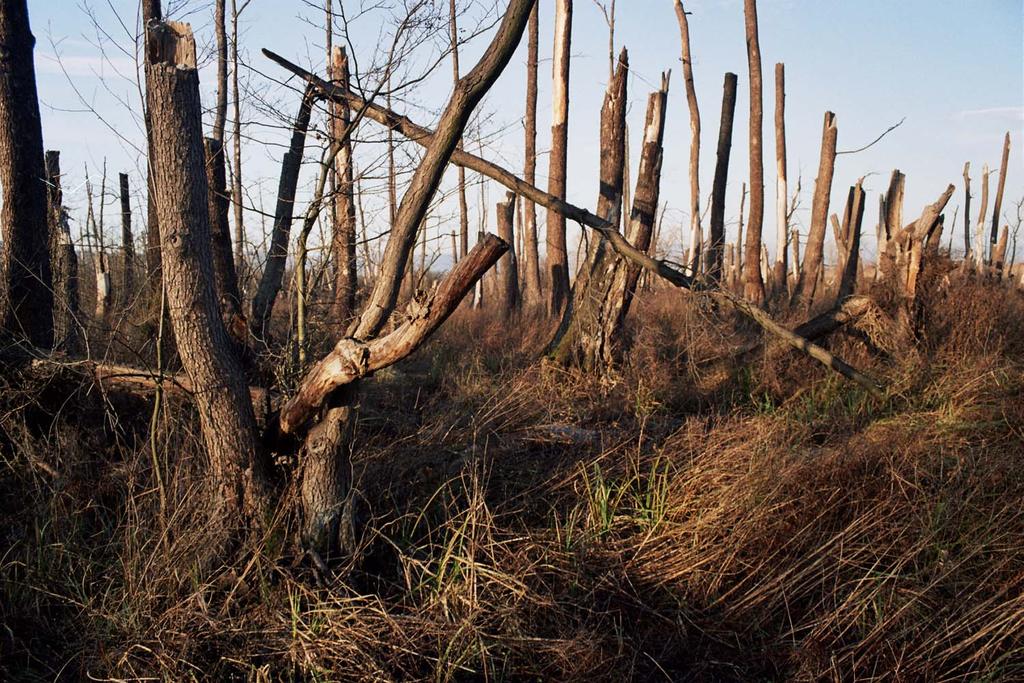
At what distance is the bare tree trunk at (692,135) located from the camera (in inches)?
673

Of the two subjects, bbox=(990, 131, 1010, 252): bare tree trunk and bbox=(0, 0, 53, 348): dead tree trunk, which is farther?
bbox=(990, 131, 1010, 252): bare tree trunk

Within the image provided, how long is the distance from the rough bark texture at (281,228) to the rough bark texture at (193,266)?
1718 mm

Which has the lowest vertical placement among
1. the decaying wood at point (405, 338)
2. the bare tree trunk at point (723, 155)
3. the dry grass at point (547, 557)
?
the dry grass at point (547, 557)

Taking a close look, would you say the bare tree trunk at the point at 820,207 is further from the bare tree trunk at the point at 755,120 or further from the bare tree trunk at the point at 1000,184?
the bare tree trunk at the point at 1000,184

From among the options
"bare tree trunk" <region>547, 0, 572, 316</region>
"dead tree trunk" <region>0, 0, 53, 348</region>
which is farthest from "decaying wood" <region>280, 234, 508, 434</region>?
"bare tree trunk" <region>547, 0, 572, 316</region>

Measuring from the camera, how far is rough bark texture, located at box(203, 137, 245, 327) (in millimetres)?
5812

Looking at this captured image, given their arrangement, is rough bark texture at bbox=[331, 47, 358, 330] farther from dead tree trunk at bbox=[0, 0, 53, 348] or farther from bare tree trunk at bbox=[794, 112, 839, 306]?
bare tree trunk at bbox=[794, 112, 839, 306]

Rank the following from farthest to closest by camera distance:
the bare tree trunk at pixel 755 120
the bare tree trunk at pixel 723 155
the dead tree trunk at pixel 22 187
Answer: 1. the bare tree trunk at pixel 755 120
2. the bare tree trunk at pixel 723 155
3. the dead tree trunk at pixel 22 187

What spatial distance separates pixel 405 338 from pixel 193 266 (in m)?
1.00

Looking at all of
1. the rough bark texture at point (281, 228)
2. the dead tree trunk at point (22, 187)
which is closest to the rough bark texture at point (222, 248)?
the rough bark texture at point (281, 228)

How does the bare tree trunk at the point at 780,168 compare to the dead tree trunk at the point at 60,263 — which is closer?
the dead tree trunk at the point at 60,263

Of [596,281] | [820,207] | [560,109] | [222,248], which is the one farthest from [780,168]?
[222,248]

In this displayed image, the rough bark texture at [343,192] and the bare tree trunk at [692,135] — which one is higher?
the bare tree trunk at [692,135]

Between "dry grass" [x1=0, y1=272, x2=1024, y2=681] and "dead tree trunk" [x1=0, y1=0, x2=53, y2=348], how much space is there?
27.4 inches
